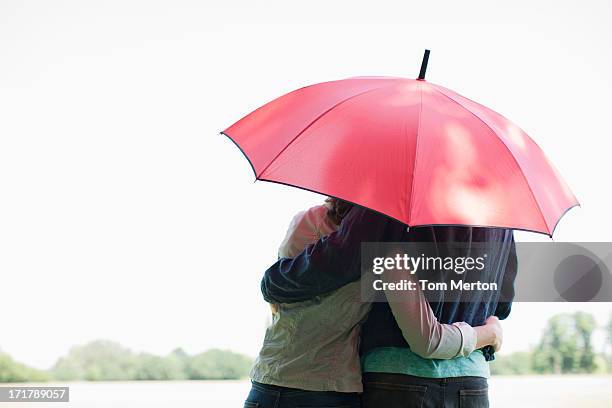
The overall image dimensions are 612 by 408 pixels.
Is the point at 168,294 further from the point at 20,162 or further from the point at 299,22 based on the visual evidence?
the point at 299,22

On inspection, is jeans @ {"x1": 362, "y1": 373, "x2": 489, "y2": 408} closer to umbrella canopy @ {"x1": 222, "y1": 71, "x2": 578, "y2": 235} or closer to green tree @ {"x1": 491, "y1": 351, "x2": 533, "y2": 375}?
umbrella canopy @ {"x1": 222, "y1": 71, "x2": 578, "y2": 235}

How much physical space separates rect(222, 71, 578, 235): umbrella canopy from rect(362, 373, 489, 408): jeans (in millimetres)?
289

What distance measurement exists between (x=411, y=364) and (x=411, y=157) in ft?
1.20

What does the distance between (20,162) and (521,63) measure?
366 cm

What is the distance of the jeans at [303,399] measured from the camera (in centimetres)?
140

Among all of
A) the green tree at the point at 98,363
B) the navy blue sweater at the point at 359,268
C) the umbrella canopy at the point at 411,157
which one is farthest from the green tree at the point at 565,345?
the navy blue sweater at the point at 359,268

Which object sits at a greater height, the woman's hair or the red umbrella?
the red umbrella

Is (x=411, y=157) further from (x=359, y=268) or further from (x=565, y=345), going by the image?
(x=565, y=345)

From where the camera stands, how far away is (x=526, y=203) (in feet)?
4.83

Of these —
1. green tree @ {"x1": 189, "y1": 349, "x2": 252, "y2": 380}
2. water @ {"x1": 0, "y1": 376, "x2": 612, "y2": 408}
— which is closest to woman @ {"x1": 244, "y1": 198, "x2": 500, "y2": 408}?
water @ {"x1": 0, "y1": 376, "x2": 612, "y2": 408}

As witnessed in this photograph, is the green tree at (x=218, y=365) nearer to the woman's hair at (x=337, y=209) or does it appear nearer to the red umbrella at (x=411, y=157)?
the red umbrella at (x=411, y=157)

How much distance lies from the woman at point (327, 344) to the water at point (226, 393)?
322 cm

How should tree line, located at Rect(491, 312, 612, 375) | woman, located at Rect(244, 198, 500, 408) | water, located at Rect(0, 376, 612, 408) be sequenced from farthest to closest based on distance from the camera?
tree line, located at Rect(491, 312, 612, 375) → water, located at Rect(0, 376, 612, 408) → woman, located at Rect(244, 198, 500, 408)

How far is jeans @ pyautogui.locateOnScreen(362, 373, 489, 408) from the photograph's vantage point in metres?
1.38
